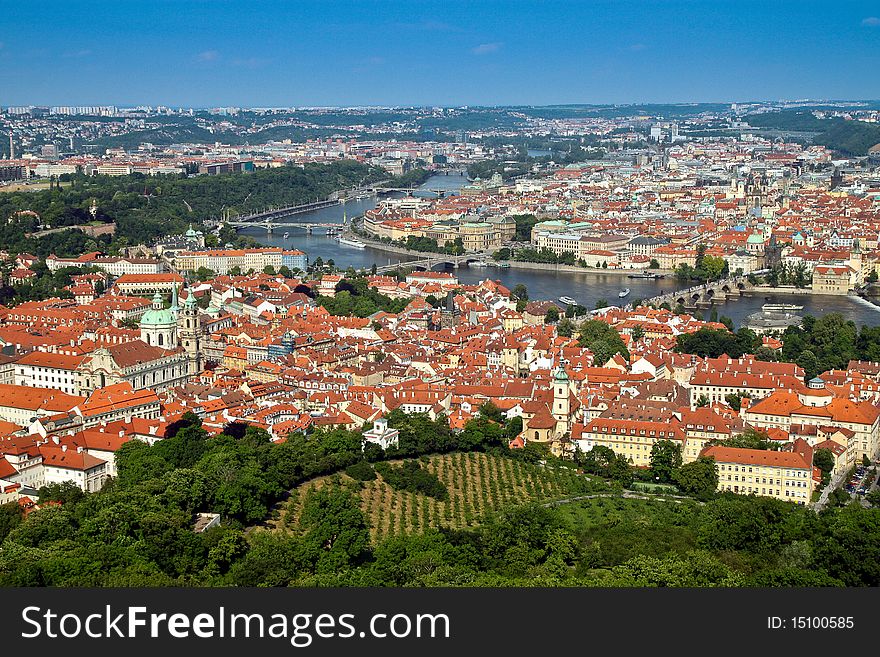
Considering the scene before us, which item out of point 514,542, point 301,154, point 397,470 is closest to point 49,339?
A: point 397,470

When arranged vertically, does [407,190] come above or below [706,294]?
below

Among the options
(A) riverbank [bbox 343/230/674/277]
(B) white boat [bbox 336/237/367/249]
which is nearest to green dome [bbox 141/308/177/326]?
(A) riverbank [bbox 343/230/674/277]

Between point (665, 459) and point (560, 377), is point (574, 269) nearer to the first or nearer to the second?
point (560, 377)

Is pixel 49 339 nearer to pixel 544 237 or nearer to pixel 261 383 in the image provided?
pixel 261 383

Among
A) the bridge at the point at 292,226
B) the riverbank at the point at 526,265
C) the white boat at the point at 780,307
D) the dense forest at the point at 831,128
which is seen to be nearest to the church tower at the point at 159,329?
the white boat at the point at 780,307

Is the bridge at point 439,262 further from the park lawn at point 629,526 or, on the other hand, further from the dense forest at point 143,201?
the park lawn at point 629,526

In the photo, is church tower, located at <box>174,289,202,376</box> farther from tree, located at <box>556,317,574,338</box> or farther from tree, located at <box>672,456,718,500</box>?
tree, located at <box>672,456,718,500</box>

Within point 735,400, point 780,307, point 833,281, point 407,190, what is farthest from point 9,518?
point 407,190
